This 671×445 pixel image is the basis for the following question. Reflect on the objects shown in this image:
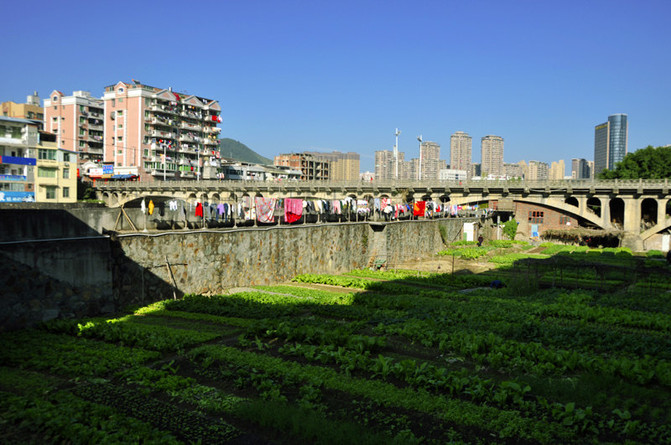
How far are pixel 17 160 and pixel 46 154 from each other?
491cm

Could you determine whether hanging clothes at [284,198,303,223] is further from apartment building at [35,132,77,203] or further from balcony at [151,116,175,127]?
balcony at [151,116,175,127]

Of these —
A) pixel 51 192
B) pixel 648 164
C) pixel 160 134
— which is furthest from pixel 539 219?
pixel 160 134

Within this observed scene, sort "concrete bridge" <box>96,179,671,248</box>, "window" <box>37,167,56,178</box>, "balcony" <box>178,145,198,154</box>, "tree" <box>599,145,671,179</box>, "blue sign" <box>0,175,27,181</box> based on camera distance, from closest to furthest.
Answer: "blue sign" <box>0,175,27,181</box> < "concrete bridge" <box>96,179,671,248</box> < "window" <box>37,167,56,178</box> < "tree" <box>599,145,671,179</box> < "balcony" <box>178,145,198,154</box>

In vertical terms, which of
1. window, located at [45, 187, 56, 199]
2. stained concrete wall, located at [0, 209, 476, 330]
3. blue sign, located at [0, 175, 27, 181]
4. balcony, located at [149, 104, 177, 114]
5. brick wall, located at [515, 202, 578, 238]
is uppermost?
balcony, located at [149, 104, 177, 114]

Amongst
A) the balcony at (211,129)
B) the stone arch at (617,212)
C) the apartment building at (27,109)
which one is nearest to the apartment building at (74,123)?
the apartment building at (27,109)

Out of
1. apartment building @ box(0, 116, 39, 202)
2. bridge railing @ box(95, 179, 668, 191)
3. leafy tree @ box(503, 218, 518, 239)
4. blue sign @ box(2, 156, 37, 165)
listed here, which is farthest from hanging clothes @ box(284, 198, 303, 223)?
blue sign @ box(2, 156, 37, 165)

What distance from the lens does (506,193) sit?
244 ft

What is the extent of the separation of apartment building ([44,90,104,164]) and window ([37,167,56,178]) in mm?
42070

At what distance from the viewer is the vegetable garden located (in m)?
9.49

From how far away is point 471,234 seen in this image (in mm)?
58344

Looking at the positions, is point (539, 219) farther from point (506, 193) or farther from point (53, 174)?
point (53, 174)

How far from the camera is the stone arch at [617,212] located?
7556 centimetres

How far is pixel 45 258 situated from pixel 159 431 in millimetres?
11079

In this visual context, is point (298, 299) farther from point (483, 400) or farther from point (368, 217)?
point (368, 217)
